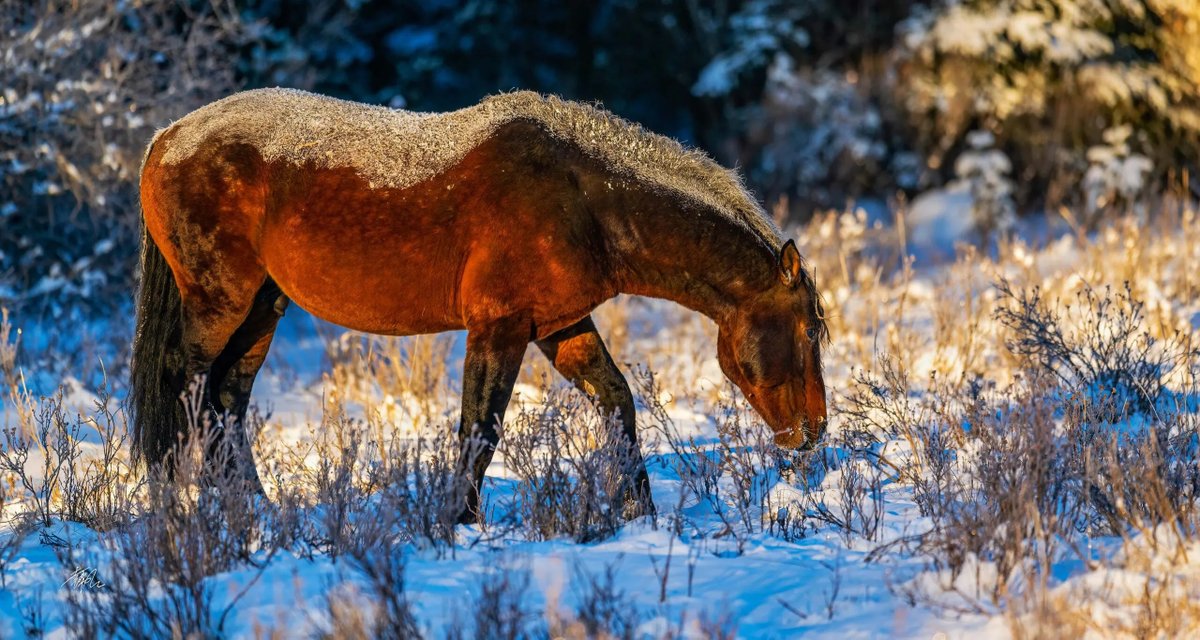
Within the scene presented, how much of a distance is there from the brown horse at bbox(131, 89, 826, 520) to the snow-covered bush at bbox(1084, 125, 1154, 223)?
36.5 feet

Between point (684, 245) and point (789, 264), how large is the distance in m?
0.46

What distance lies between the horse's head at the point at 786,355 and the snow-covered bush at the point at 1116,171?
11.0 m

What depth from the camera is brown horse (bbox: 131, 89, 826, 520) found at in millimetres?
5027

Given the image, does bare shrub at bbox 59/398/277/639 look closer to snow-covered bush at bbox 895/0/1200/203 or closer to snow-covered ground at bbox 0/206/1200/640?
snow-covered ground at bbox 0/206/1200/640

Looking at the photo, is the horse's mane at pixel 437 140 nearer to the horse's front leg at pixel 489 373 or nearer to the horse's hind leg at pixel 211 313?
the horse's hind leg at pixel 211 313

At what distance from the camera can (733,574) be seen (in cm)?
408

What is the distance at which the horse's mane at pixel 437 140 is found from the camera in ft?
17.1

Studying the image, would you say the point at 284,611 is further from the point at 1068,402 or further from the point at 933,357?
the point at 933,357

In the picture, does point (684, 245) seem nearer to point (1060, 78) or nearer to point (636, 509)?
point (636, 509)

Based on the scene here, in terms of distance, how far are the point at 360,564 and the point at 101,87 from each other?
7557 mm

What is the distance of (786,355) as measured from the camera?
5148 mm

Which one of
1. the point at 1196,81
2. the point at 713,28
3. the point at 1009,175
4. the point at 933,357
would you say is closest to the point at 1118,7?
the point at 1196,81

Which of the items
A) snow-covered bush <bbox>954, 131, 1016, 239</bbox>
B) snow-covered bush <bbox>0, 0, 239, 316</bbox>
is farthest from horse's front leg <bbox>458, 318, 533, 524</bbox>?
snow-covered bush <bbox>954, 131, 1016, 239</bbox>

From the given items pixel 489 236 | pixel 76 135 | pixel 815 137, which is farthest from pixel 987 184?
pixel 489 236
